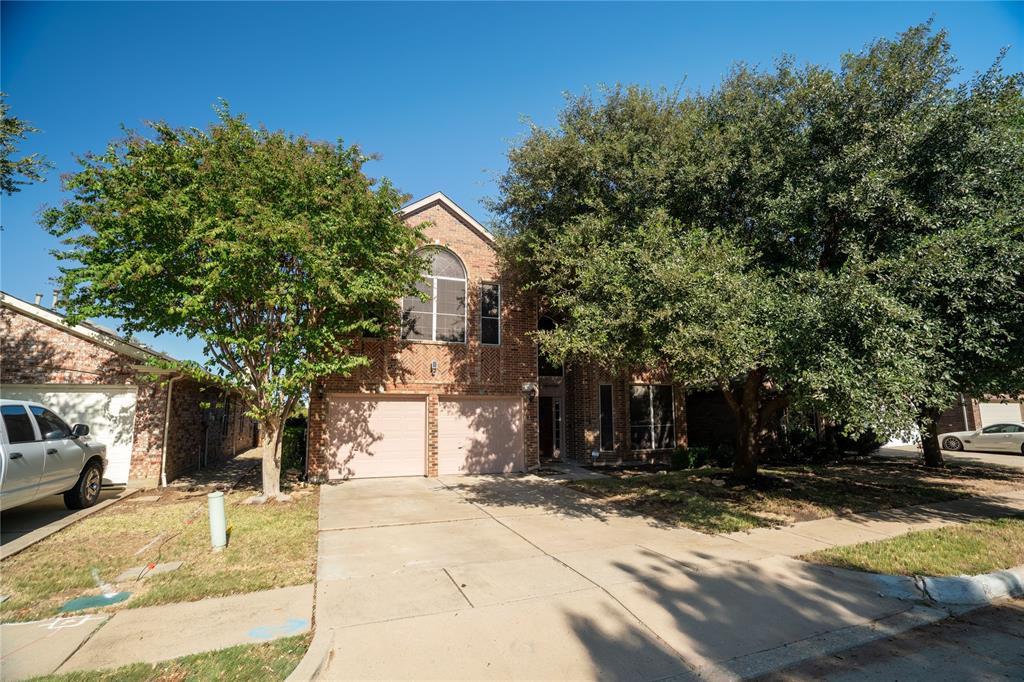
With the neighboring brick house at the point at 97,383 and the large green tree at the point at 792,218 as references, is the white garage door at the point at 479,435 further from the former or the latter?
the neighboring brick house at the point at 97,383

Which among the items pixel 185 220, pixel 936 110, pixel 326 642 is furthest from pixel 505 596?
pixel 936 110

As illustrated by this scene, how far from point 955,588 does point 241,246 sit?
11.0 metres

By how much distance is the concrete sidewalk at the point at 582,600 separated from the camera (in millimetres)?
4023

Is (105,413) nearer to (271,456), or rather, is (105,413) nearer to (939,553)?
(271,456)

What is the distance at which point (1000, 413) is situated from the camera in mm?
25688

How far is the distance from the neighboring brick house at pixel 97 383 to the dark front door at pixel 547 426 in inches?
411

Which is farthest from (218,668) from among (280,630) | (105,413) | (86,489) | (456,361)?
(105,413)

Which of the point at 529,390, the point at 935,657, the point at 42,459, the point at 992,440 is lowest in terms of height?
the point at 935,657

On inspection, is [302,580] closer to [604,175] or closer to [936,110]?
[604,175]

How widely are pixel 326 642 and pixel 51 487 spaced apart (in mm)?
7071

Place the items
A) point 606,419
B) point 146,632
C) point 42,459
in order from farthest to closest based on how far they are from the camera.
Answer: point 606,419 < point 42,459 < point 146,632

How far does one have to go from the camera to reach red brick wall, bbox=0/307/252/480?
11523 millimetres

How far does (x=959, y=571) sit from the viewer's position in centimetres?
610

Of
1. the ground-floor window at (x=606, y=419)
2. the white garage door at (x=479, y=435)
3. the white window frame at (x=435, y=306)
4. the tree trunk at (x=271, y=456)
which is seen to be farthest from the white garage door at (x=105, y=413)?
the ground-floor window at (x=606, y=419)
